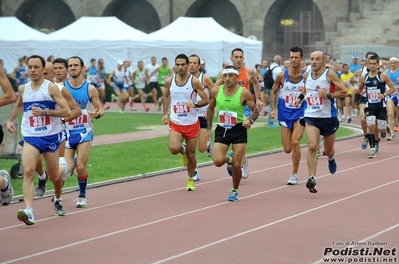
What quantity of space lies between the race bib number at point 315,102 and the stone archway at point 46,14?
4371cm

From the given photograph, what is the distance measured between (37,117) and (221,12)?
1668 inches

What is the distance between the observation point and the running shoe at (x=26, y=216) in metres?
10.6

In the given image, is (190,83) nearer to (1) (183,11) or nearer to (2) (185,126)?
(2) (185,126)

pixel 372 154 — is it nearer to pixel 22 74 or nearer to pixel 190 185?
pixel 190 185

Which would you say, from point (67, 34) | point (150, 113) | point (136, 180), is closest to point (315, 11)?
point (67, 34)

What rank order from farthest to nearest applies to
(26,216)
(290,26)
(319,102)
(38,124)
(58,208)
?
(290,26) < (319,102) < (58,208) < (38,124) < (26,216)

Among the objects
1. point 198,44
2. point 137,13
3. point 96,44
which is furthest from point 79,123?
point 137,13

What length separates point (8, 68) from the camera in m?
44.4

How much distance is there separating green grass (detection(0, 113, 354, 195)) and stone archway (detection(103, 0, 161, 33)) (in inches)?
1031

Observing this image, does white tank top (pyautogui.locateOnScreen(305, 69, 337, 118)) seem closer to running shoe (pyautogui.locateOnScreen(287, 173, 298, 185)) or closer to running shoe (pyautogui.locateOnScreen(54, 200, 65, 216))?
running shoe (pyautogui.locateOnScreen(287, 173, 298, 185))

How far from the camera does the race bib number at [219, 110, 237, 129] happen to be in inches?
513

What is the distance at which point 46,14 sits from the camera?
57125mm

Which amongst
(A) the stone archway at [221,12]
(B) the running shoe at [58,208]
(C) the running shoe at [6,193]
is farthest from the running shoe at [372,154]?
(A) the stone archway at [221,12]

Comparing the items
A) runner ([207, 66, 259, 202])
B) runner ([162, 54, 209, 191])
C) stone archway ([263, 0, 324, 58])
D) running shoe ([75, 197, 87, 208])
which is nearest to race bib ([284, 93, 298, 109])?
runner ([162, 54, 209, 191])
